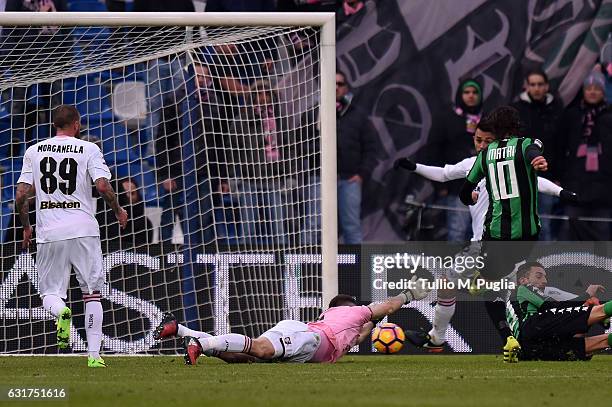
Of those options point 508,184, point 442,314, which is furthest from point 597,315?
point 442,314

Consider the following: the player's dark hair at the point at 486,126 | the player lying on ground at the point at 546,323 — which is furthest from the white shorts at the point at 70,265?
the player's dark hair at the point at 486,126

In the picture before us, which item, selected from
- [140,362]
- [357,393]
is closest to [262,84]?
[140,362]

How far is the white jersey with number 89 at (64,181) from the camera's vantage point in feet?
34.9

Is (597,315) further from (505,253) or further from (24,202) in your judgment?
(24,202)

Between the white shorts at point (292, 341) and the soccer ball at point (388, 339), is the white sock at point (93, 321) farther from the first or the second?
the soccer ball at point (388, 339)

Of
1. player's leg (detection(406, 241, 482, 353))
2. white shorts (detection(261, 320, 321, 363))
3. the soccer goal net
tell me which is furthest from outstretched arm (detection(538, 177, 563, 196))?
white shorts (detection(261, 320, 321, 363))

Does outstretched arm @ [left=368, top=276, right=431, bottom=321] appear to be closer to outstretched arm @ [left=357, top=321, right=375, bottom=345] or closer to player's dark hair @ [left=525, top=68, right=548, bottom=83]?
outstretched arm @ [left=357, top=321, right=375, bottom=345]

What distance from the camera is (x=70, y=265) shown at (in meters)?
10.8

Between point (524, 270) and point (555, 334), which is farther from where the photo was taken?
point (524, 270)

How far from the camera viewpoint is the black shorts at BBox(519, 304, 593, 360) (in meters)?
11.0

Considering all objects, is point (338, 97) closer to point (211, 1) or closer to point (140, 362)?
point (211, 1)

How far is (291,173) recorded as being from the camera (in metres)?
13.0

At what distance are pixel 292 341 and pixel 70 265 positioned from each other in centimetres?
179

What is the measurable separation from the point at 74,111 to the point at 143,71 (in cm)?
256
